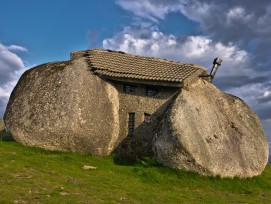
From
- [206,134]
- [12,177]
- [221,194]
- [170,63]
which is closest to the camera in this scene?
[12,177]

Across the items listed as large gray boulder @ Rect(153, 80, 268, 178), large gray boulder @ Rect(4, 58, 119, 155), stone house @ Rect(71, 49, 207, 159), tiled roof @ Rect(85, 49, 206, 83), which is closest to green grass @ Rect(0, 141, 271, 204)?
large gray boulder @ Rect(153, 80, 268, 178)

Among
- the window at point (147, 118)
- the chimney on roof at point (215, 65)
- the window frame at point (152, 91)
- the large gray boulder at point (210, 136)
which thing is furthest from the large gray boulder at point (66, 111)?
the chimney on roof at point (215, 65)

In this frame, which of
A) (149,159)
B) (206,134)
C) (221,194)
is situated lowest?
(221,194)

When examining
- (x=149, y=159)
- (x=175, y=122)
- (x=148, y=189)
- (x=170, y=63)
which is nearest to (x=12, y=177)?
(x=148, y=189)

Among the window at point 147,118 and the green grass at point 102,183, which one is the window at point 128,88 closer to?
A: the window at point 147,118

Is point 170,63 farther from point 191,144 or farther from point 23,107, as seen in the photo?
point 23,107

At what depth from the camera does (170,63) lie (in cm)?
3306

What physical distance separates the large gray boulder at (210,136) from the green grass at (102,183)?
2.80 ft

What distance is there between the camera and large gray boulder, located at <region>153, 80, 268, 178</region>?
961 inches

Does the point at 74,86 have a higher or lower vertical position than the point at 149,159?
higher

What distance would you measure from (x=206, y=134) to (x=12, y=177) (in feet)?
44.9

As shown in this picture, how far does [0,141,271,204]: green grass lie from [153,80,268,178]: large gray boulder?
853 mm

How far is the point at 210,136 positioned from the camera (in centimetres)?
2656

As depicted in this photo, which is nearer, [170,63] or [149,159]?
[149,159]
